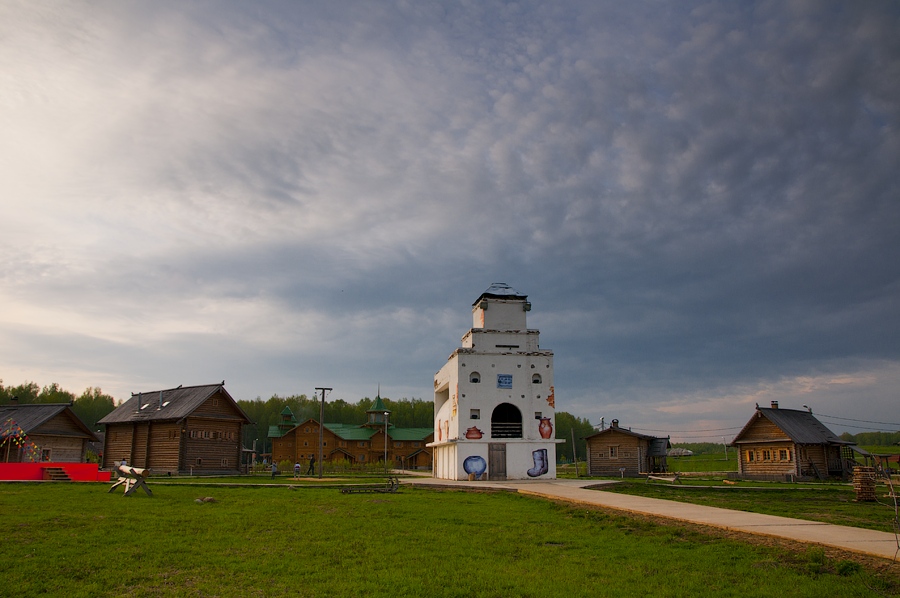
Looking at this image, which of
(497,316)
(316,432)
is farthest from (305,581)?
(316,432)

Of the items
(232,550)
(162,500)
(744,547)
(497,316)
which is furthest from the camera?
(497,316)

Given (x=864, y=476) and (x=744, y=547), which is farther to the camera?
(x=864, y=476)

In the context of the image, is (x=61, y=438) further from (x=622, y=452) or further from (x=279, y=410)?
(x=279, y=410)

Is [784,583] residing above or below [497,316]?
below

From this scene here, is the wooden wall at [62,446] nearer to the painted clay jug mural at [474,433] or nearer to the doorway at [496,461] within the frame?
the painted clay jug mural at [474,433]

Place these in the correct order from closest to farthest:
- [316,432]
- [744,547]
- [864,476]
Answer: [744,547] < [864,476] < [316,432]

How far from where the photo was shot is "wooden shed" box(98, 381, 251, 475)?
49.6 meters

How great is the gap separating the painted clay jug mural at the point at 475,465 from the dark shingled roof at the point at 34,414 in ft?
106

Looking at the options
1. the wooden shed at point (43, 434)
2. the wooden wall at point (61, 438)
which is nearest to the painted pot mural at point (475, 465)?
the wooden shed at point (43, 434)

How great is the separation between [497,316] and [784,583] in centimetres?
3521

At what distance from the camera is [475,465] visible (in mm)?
41594

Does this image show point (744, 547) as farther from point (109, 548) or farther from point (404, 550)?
point (109, 548)

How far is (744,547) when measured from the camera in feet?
40.3

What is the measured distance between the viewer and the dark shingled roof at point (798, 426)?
50250mm
